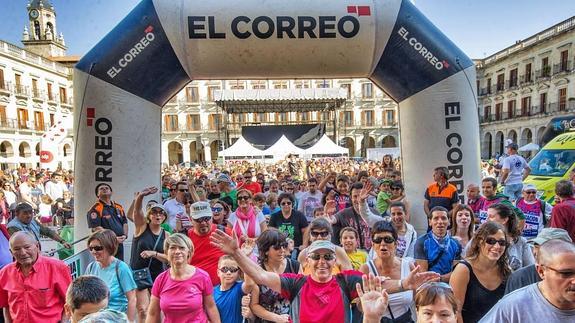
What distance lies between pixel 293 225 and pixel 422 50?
9.96 feet

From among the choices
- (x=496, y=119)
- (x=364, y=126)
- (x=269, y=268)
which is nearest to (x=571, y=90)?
(x=496, y=119)

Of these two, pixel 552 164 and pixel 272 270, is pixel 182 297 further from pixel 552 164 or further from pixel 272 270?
pixel 552 164

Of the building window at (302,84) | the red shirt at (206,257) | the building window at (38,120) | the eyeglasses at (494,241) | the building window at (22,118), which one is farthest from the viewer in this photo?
the building window at (302,84)

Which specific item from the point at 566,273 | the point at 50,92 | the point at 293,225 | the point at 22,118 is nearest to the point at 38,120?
the point at 22,118

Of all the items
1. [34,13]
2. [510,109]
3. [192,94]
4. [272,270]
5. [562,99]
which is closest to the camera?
[272,270]

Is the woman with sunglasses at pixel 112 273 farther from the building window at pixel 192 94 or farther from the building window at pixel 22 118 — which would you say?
the building window at pixel 192 94

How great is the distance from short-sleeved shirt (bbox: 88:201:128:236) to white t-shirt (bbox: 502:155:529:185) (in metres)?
7.59

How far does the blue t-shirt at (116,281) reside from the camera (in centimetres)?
307

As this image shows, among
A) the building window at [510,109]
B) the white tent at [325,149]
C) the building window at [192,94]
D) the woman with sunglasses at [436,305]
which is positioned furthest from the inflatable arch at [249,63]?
the building window at [192,94]

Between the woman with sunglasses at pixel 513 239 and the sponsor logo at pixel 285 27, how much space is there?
312 cm

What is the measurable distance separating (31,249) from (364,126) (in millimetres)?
44515

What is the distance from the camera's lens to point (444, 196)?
203 inches

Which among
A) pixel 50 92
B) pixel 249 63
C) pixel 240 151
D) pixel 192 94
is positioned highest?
pixel 192 94

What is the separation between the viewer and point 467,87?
541 centimetres
